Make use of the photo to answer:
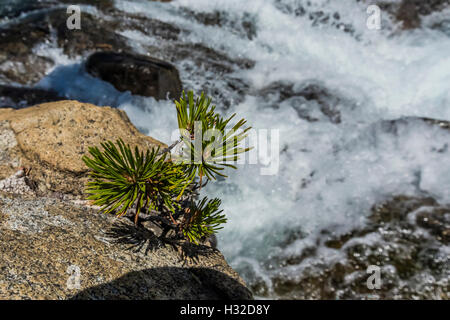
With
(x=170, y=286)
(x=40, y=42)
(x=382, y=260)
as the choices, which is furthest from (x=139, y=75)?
(x=382, y=260)

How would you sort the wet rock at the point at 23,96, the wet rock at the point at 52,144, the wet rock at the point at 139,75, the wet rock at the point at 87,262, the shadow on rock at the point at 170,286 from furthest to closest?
the wet rock at the point at 23,96 < the wet rock at the point at 139,75 < the wet rock at the point at 52,144 < the shadow on rock at the point at 170,286 < the wet rock at the point at 87,262

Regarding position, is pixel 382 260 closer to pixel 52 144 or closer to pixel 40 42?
pixel 52 144

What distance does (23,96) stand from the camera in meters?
6.46

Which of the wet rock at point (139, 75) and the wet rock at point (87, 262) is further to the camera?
the wet rock at point (139, 75)

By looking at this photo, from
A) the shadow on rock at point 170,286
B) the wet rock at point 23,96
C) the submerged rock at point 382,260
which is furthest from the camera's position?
the wet rock at point 23,96

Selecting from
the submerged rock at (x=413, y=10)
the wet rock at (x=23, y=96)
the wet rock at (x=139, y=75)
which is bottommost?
the wet rock at (x=23, y=96)

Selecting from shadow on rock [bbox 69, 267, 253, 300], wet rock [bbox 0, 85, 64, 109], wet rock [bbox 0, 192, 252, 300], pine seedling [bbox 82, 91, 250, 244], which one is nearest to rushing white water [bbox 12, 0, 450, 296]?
wet rock [bbox 0, 85, 64, 109]

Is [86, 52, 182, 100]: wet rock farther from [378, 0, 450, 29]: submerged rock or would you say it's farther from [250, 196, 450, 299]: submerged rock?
[378, 0, 450, 29]: submerged rock

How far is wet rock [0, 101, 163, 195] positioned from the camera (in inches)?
126

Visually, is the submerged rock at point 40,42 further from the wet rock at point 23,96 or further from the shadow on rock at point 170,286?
the shadow on rock at point 170,286

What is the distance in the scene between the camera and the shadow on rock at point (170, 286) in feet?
7.45

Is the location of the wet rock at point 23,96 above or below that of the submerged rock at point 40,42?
below

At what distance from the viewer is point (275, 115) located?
22.2 ft

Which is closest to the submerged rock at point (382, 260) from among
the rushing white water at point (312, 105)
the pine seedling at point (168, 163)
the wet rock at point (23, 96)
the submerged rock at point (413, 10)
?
the rushing white water at point (312, 105)
